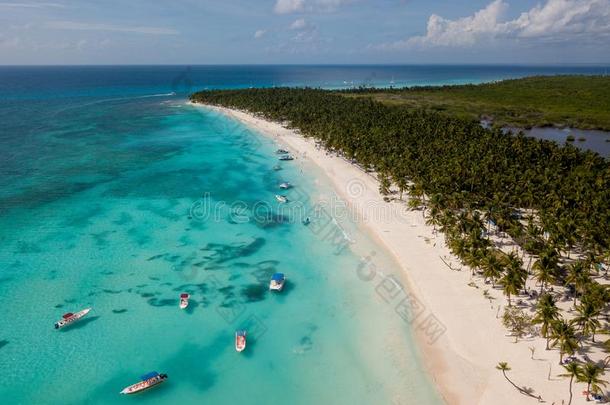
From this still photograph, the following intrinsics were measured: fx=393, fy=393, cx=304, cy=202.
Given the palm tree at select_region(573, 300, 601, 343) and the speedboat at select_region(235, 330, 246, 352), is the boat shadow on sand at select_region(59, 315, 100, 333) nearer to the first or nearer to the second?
the speedboat at select_region(235, 330, 246, 352)

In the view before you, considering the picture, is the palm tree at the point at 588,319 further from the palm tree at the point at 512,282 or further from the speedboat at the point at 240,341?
the speedboat at the point at 240,341

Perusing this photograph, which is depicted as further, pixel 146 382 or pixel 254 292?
pixel 254 292

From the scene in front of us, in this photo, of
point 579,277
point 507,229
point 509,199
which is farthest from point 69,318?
point 509,199

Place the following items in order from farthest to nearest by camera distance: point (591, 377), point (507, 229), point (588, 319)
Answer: point (507, 229)
point (588, 319)
point (591, 377)

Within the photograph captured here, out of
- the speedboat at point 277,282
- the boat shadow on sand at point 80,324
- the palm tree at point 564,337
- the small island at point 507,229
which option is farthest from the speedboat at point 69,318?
the palm tree at point 564,337

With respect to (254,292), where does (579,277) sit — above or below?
above

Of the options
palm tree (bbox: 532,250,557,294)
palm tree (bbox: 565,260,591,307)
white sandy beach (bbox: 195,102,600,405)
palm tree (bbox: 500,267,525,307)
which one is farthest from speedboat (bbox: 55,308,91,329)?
palm tree (bbox: 565,260,591,307)

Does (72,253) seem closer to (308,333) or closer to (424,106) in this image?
(308,333)

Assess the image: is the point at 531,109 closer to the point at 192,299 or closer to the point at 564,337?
the point at 564,337
